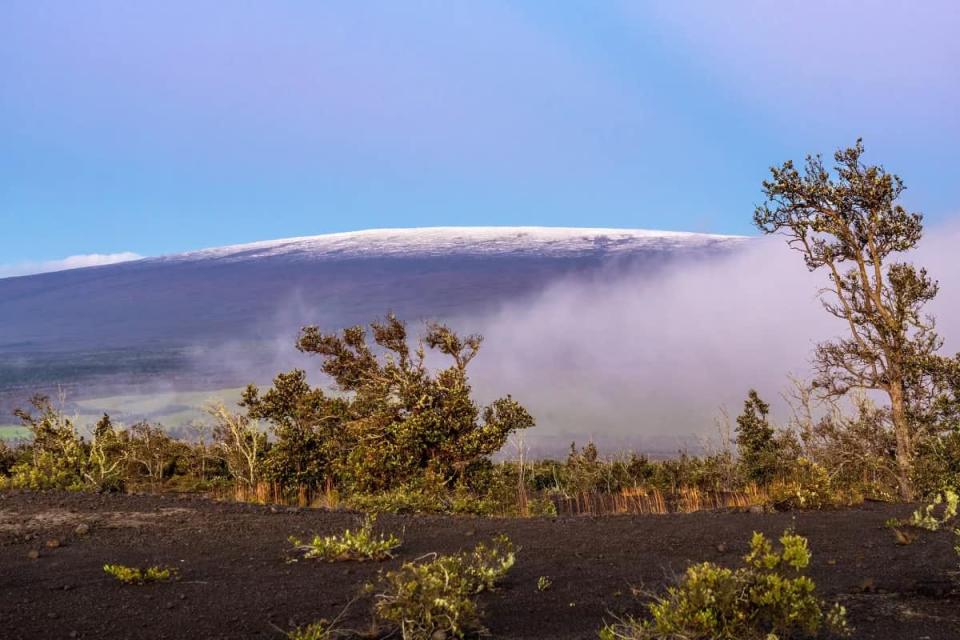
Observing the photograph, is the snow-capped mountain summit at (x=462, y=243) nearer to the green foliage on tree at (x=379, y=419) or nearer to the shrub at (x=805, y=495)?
the green foliage on tree at (x=379, y=419)

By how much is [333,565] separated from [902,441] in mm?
10114

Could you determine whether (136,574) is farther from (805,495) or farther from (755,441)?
(755,441)

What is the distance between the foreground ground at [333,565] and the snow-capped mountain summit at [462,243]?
54745 mm

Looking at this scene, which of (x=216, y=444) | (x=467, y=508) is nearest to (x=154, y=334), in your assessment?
(x=216, y=444)

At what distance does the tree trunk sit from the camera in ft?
42.9

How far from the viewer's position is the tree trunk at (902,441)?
42.9 ft

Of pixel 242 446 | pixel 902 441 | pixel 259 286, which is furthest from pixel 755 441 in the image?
pixel 259 286

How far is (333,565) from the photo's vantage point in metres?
6.99

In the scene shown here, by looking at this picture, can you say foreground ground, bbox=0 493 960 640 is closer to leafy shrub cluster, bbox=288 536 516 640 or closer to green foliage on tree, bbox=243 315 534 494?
leafy shrub cluster, bbox=288 536 516 640

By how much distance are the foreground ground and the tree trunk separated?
330cm

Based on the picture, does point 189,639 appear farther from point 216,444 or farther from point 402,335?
point 216,444

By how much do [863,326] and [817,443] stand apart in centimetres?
259

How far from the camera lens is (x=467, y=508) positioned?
11.2m

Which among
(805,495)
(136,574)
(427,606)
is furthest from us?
(805,495)
